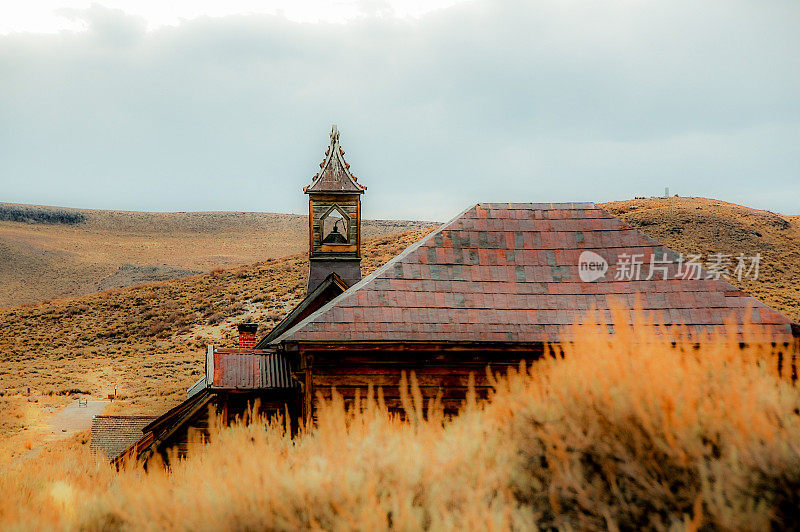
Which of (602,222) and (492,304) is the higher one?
(602,222)

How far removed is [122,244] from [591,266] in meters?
100

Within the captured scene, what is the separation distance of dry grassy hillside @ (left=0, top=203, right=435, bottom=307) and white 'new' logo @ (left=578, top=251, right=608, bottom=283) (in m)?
76.1

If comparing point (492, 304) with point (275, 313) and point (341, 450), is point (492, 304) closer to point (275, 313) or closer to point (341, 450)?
point (341, 450)

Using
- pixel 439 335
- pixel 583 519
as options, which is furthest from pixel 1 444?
pixel 583 519

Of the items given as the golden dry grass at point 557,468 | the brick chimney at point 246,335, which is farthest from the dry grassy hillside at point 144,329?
the golden dry grass at point 557,468

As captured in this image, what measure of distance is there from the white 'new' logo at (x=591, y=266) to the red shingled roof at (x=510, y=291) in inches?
3.5

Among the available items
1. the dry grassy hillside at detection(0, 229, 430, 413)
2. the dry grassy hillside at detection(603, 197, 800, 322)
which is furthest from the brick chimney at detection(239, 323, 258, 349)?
the dry grassy hillside at detection(603, 197, 800, 322)

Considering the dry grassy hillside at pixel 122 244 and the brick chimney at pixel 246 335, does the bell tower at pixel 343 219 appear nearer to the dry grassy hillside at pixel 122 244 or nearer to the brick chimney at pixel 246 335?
the brick chimney at pixel 246 335

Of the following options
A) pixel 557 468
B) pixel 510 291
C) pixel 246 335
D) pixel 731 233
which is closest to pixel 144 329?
pixel 246 335

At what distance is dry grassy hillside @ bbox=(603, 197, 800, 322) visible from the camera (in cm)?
4812

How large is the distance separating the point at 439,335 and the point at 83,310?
50.2 metres

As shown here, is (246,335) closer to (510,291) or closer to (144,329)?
(510,291)

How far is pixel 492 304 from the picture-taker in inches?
417

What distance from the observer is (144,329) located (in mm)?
48406
